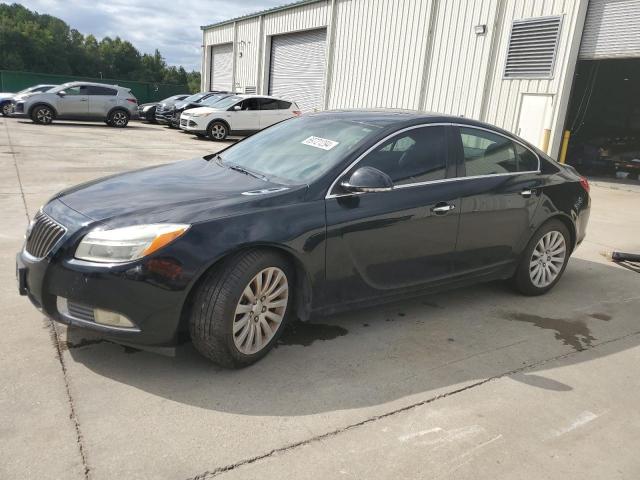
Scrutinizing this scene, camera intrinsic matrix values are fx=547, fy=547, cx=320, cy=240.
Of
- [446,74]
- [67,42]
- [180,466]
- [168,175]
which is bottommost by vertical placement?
[180,466]

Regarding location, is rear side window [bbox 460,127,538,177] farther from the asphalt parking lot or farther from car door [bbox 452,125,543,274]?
the asphalt parking lot

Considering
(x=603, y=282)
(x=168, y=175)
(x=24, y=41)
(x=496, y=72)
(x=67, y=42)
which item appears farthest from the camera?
(x=67, y=42)

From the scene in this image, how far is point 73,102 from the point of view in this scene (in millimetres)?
19688

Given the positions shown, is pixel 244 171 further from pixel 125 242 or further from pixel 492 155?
pixel 492 155

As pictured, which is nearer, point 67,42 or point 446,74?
point 446,74

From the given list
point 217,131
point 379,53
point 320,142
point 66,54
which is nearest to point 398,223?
point 320,142

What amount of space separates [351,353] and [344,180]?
113cm

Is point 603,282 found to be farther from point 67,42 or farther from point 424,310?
point 67,42

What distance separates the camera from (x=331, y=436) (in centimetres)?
271

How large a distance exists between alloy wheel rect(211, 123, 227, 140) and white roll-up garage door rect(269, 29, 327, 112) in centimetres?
537

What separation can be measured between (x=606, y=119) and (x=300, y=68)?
12.6m

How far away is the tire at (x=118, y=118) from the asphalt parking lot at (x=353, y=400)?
17.8m

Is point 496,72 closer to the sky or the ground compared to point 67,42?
closer to the ground

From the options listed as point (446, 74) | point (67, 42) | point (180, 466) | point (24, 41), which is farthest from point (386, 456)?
point (67, 42)
